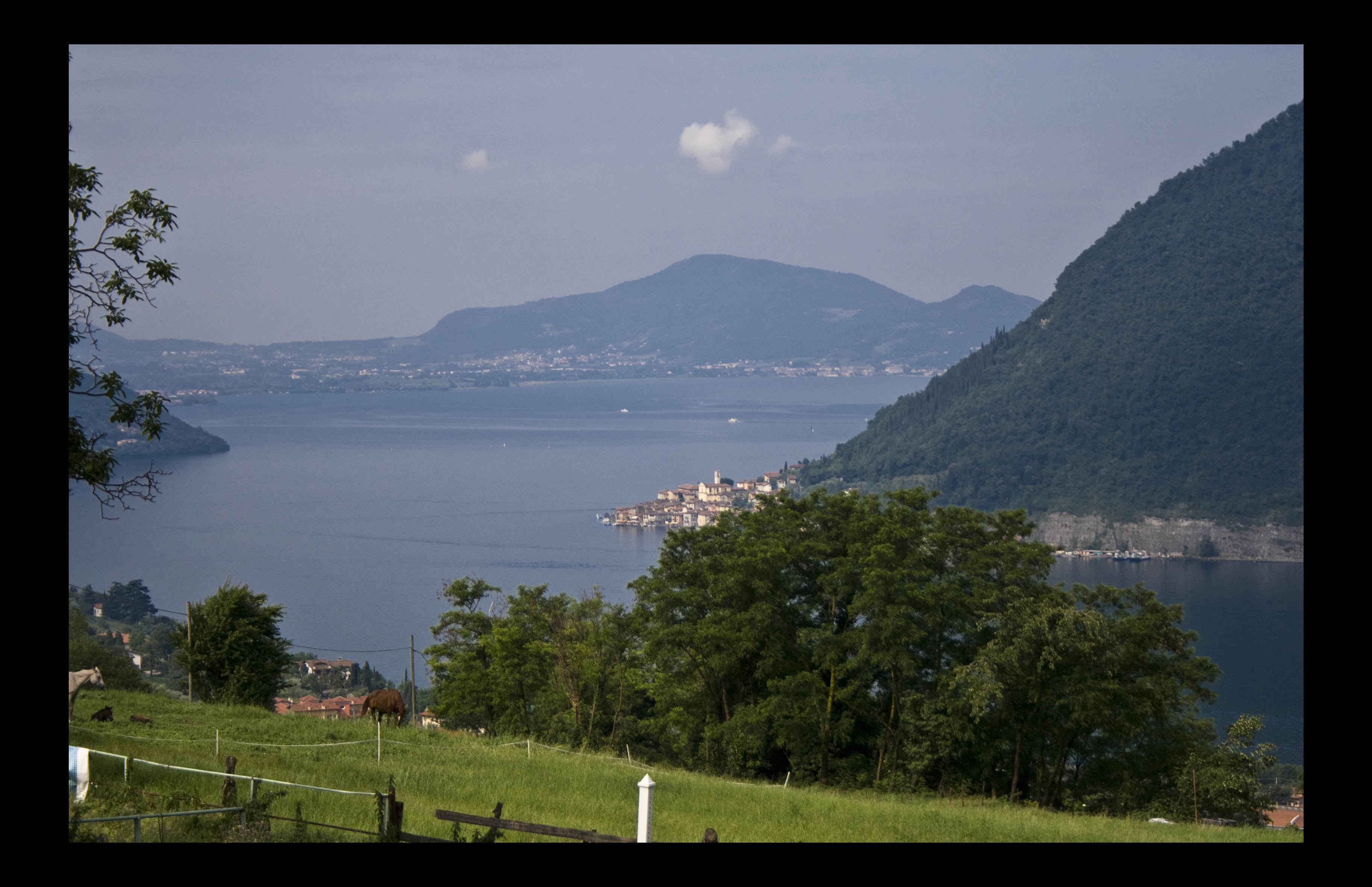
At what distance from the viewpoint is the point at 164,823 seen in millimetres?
5074

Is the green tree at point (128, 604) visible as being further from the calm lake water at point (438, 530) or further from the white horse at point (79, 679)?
the white horse at point (79, 679)

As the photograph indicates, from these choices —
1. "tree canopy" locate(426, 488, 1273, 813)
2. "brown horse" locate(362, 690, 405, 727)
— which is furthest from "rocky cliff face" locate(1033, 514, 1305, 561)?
"brown horse" locate(362, 690, 405, 727)

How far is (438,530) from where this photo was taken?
240 feet

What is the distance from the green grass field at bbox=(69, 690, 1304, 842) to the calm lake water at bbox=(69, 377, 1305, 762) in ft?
17.8

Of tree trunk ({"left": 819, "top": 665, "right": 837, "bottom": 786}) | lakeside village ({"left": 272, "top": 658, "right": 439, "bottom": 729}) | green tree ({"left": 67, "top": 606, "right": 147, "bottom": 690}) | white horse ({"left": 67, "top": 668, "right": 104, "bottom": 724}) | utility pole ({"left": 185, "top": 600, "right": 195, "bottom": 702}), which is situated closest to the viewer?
white horse ({"left": 67, "top": 668, "right": 104, "bottom": 724})

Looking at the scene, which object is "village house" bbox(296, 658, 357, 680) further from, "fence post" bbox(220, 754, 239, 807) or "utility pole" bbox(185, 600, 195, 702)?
"fence post" bbox(220, 754, 239, 807)

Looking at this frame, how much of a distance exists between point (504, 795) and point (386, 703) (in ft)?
12.2

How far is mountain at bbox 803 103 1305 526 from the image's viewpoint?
8606 cm

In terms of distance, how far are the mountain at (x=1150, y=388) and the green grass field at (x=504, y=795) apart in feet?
252

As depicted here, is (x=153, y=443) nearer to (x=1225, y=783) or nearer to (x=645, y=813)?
(x=1225, y=783)

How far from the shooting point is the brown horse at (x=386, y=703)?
1138 centimetres

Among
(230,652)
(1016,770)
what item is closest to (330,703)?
(230,652)
